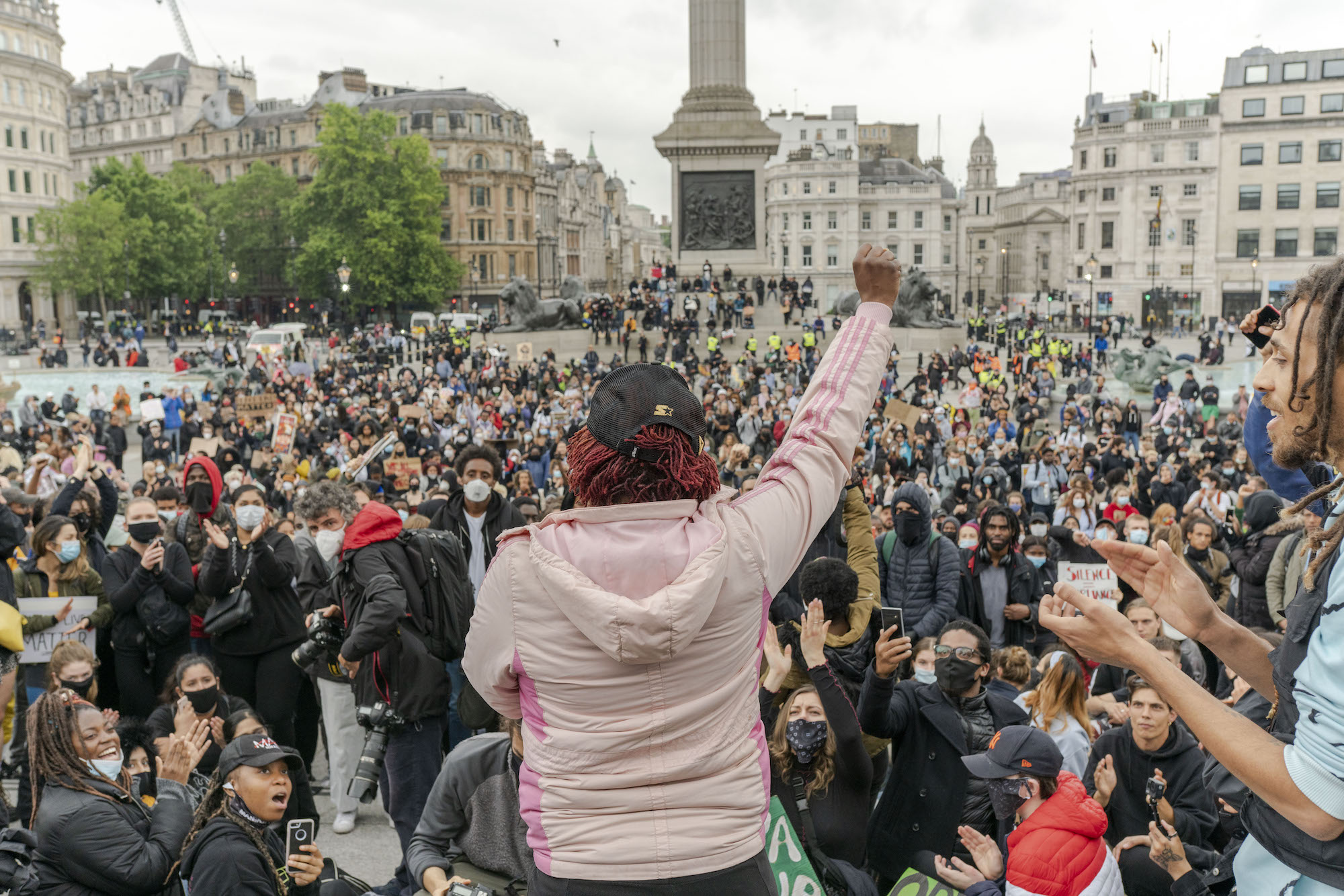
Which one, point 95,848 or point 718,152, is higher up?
point 718,152

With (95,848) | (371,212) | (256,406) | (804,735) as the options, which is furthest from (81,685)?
(371,212)

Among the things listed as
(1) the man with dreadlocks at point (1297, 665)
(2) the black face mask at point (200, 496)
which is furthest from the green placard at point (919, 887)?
(2) the black face mask at point (200, 496)

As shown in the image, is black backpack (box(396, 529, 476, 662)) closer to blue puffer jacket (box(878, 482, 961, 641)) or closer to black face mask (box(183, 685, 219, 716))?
black face mask (box(183, 685, 219, 716))

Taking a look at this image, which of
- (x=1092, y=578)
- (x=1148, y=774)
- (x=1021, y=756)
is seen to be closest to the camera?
(x=1021, y=756)

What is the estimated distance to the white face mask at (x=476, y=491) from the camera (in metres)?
7.07

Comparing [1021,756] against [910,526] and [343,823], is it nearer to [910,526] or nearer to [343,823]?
[910,526]

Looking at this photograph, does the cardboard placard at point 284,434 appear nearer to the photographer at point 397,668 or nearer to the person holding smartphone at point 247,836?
the photographer at point 397,668

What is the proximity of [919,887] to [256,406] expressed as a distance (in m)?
19.1

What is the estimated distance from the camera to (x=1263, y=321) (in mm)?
2211

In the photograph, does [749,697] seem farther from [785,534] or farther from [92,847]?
[92,847]

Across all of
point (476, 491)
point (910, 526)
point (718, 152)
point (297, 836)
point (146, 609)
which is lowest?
point (297, 836)

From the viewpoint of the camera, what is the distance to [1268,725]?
8.01 ft

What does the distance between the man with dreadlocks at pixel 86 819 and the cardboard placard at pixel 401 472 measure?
9230mm

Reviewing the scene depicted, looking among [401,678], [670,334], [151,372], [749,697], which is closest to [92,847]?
[401,678]
